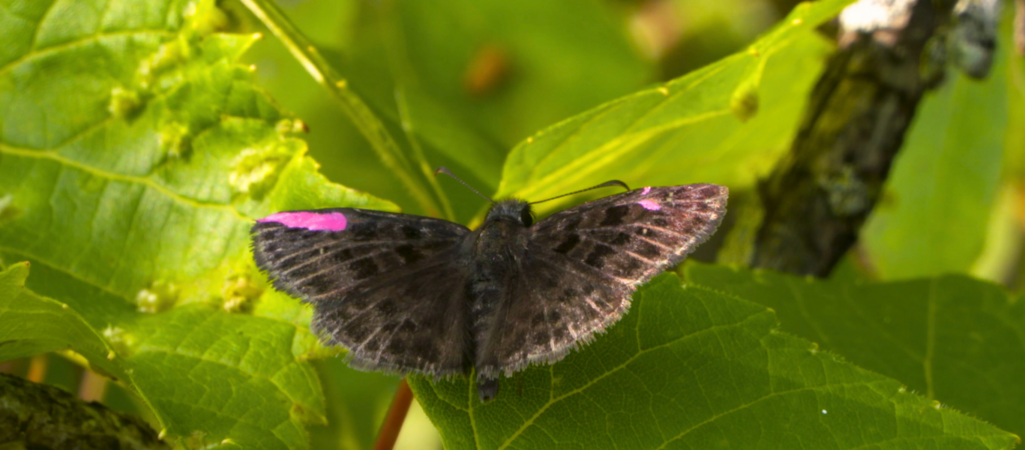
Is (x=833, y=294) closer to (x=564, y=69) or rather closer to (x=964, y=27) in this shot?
(x=964, y=27)

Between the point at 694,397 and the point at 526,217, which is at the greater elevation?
the point at 526,217

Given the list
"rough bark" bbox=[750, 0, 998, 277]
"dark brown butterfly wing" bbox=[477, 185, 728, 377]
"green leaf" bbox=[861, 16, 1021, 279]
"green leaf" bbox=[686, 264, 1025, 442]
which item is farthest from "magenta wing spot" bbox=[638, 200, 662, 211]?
"green leaf" bbox=[861, 16, 1021, 279]

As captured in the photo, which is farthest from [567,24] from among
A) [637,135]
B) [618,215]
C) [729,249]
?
[618,215]

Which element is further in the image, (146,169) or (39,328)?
(146,169)

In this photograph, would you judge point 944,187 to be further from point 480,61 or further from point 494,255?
point 494,255

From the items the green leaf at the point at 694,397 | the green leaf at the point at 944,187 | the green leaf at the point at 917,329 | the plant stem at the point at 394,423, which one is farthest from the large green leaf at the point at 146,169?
the green leaf at the point at 944,187

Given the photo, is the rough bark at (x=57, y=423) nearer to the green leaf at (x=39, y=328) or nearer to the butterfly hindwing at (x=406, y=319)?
the green leaf at (x=39, y=328)

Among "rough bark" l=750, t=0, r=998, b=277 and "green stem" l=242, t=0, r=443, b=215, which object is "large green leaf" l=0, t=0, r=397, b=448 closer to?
"green stem" l=242, t=0, r=443, b=215

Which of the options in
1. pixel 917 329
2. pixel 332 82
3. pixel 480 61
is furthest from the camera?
pixel 480 61

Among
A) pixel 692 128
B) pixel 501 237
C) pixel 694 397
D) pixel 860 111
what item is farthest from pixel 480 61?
pixel 694 397
